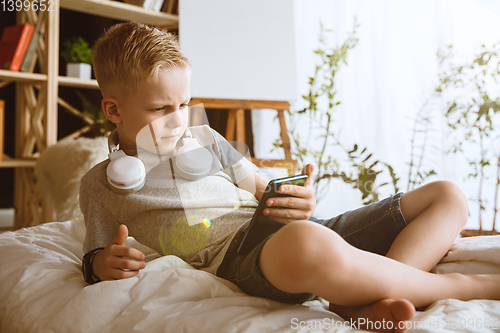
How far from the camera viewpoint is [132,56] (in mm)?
774

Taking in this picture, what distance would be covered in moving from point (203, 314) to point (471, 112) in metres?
1.55

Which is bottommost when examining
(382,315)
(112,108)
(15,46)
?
(382,315)

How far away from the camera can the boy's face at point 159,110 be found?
753 mm

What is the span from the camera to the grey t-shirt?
74 centimetres

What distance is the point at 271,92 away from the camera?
1890 mm

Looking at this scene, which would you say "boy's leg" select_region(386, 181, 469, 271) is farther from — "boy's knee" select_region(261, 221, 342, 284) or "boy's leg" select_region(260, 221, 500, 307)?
"boy's knee" select_region(261, 221, 342, 284)

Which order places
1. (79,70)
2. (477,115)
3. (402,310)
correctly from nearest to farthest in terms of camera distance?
(402,310), (477,115), (79,70)

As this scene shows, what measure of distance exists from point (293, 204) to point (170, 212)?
0.24 m

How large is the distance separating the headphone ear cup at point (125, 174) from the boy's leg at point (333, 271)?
0.30 meters

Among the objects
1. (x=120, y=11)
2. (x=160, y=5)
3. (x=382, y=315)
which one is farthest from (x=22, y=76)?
(x=382, y=315)

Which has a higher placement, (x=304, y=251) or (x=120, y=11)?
(x=120, y=11)

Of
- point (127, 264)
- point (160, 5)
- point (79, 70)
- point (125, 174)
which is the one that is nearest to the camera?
point (127, 264)

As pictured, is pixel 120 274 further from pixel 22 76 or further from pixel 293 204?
pixel 22 76

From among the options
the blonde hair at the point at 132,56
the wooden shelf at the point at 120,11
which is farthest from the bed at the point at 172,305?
the wooden shelf at the point at 120,11
